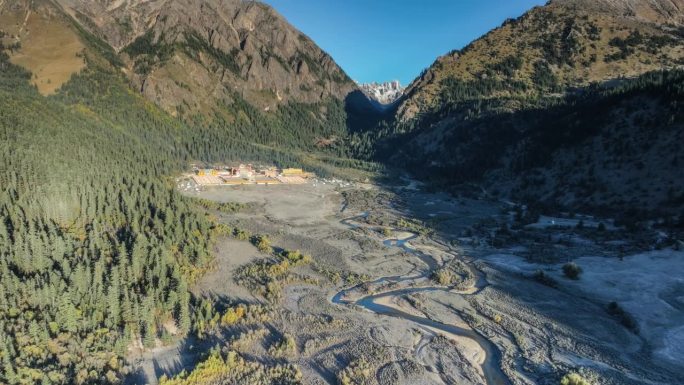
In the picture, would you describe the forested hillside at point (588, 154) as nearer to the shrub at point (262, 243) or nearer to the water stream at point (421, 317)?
the water stream at point (421, 317)

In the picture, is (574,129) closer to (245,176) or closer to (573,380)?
(573,380)

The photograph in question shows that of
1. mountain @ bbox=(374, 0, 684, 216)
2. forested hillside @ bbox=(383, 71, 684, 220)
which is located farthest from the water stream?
mountain @ bbox=(374, 0, 684, 216)

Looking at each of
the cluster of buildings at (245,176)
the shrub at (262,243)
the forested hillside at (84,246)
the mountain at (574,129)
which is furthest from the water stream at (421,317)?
the cluster of buildings at (245,176)

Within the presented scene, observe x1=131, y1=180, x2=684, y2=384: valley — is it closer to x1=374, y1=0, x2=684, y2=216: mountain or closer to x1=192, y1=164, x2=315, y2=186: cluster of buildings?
x1=374, y1=0, x2=684, y2=216: mountain

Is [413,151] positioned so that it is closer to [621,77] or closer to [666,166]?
[621,77]

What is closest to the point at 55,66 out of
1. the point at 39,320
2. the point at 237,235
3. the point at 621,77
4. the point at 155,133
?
the point at 155,133
